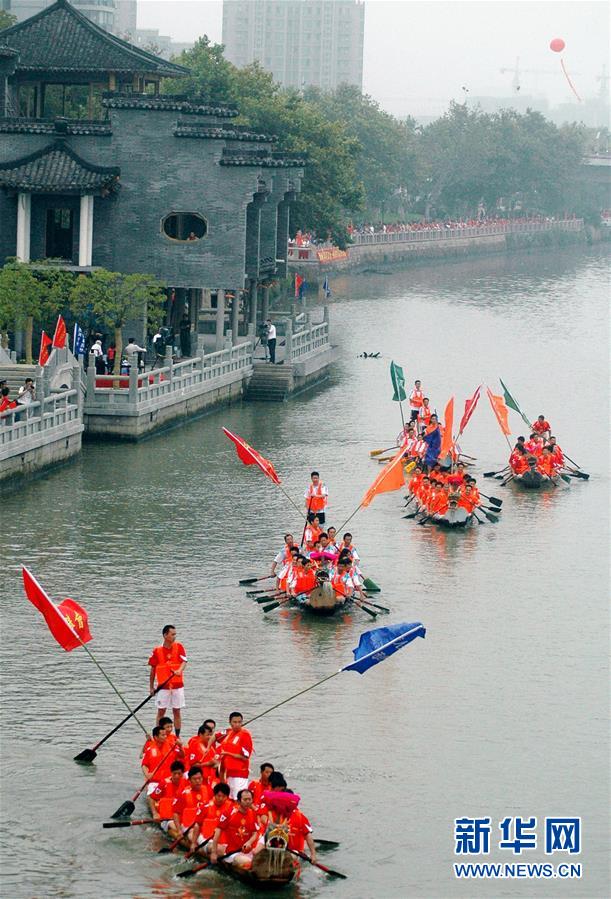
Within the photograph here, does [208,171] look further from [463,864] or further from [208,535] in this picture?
[463,864]

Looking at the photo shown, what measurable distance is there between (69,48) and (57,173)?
36.9 ft

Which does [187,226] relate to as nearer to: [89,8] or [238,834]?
[238,834]

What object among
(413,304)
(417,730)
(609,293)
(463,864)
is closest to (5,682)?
(417,730)

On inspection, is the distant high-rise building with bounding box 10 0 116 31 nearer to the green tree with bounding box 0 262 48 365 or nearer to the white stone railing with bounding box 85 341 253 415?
the white stone railing with bounding box 85 341 253 415

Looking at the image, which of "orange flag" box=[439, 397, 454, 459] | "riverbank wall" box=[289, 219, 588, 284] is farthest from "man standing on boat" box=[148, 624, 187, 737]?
"riverbank wall" box=[289, 219, 588, 284]

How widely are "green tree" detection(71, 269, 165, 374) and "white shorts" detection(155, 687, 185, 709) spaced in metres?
30.2

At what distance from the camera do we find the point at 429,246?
477 feet

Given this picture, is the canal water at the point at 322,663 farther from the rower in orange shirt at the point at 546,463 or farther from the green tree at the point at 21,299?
the green tree at the point at 21,299

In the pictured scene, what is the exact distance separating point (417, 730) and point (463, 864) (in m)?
4.88

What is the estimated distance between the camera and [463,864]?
22719mm

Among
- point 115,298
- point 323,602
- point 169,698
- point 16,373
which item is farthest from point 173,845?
point 115,298

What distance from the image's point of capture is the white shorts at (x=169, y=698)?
84.4 feet

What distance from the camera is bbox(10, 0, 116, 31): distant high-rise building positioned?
187m

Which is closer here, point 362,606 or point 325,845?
point 325,845
